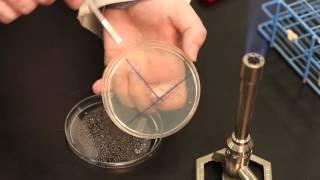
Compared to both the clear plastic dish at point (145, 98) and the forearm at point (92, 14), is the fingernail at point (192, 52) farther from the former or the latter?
the forearm at point (92, 14)

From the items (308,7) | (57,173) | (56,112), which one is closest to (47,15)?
(56,112)

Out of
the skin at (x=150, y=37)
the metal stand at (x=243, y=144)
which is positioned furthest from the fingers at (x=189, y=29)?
the metal stand at (x=243, y=144)

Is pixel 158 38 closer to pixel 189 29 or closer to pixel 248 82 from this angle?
pixel 189 29

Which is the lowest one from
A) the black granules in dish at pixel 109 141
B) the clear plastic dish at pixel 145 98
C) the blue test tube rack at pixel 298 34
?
the blue test tube rack at pixel 298 34

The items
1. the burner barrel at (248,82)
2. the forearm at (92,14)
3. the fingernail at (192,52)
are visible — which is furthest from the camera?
the forearm at (92,14)

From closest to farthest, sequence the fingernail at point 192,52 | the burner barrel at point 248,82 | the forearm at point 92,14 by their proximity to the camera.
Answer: the burner barrel at point 248,82 < the fingernail at point 192,52 < the forearm at point 92,14

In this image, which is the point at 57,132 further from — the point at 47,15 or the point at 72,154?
the point at 47,15

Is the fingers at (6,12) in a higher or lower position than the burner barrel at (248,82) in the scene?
higher
